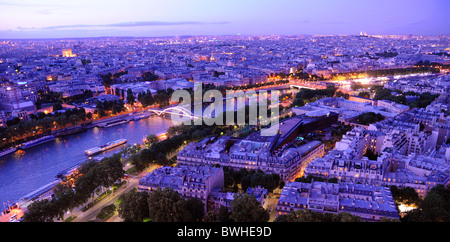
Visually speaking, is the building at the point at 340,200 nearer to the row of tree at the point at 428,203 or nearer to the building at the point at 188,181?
the row of tree at the point at 428,203

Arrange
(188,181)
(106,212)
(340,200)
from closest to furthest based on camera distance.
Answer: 1. (340,200)
2. (106,212)
3. (188,181)

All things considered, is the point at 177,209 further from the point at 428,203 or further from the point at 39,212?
the point at 428,203

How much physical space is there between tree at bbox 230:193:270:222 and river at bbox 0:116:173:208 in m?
6.35

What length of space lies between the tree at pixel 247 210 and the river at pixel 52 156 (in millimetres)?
6346

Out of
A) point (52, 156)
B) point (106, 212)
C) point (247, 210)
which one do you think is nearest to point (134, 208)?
point (106, 212)

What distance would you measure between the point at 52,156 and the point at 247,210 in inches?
360

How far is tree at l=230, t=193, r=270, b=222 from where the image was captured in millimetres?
6352

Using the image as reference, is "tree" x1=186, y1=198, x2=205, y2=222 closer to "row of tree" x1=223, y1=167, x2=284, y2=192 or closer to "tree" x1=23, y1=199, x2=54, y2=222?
"row of tree" x1=223, y1=167, x2=284, y2=192

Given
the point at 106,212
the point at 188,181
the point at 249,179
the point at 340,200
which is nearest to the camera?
the point at 340,200

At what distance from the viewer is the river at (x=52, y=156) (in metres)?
9.79

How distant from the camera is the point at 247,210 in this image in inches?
254

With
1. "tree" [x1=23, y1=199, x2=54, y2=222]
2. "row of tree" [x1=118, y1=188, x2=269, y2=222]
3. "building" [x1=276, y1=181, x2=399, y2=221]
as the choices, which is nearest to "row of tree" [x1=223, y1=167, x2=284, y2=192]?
"building" [x1=276, y1=181, x2=399, y2=221]
